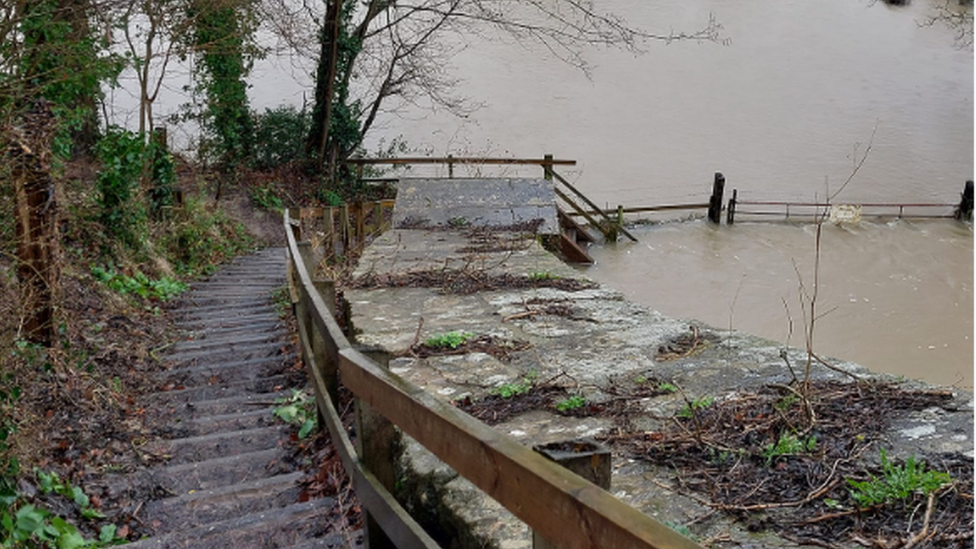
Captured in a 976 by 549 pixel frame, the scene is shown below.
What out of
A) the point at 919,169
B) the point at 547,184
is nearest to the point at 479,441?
the point at 919,169

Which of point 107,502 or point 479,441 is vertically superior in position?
point 479,441

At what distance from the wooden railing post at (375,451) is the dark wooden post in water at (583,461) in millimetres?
1080

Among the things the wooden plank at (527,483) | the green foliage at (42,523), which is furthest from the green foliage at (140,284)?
the wooden plank at (527,483)

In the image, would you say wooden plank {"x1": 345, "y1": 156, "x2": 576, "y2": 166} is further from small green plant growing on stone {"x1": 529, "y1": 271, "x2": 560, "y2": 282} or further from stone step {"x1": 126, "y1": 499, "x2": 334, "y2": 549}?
stone step {"x1": 126, "y1": 499, "x2": 334, "y2": 549}

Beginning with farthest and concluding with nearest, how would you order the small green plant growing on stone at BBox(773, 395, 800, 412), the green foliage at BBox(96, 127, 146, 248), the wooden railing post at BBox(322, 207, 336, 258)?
1. the green foliage at BBox(96, 127, 146, 248)
2. the wooden railing post at BBox(322, 207, 336, 258)
3. the small green plant growing on stone at BBox(773, 395, 800, 412)

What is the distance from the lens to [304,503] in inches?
123

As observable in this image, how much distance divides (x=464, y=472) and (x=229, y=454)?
2903 mm

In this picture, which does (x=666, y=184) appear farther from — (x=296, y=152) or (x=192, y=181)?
(x=192, y=181)

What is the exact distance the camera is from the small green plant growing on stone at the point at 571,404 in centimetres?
301

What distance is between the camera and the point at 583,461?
131 cm

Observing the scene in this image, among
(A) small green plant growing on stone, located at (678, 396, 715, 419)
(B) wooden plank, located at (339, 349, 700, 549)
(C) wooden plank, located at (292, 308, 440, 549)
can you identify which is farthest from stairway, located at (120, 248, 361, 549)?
(A) small green plant growing on stone, located at (678, 396, 715, 419)

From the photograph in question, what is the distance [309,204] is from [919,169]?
1564 cm

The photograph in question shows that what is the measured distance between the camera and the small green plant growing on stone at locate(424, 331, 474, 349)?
13.0ft

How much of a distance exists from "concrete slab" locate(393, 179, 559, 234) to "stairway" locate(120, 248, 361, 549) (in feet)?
12.4
